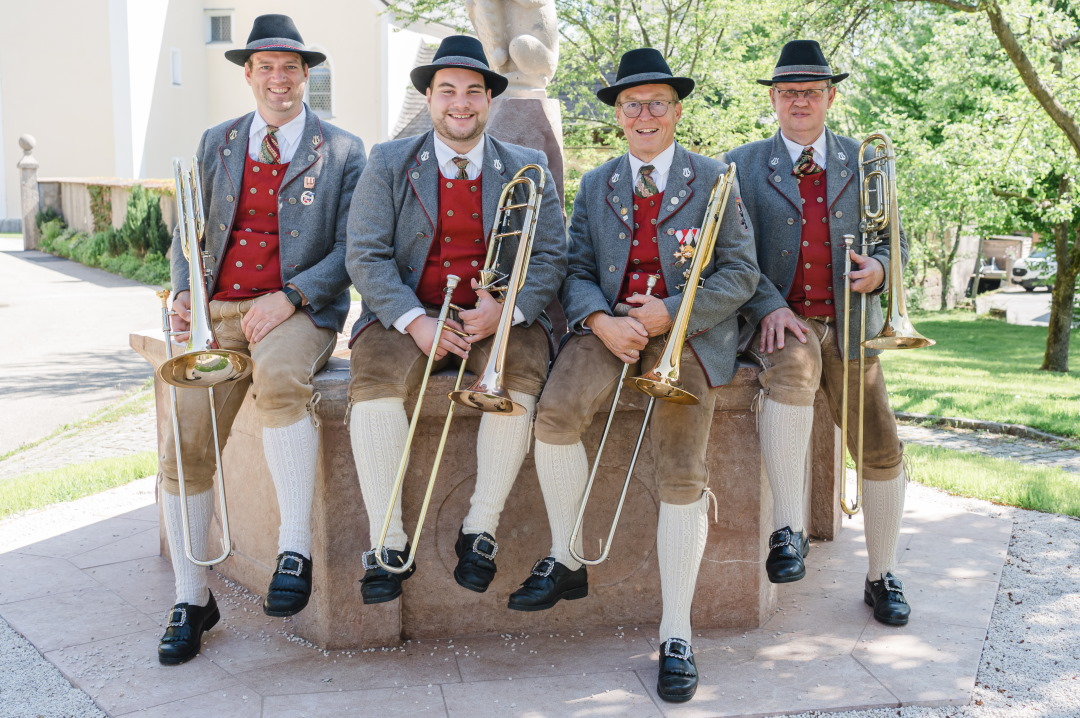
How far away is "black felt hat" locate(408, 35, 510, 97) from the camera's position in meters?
3.95

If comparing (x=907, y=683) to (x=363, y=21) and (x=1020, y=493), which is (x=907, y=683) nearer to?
(x=1020, y=493)

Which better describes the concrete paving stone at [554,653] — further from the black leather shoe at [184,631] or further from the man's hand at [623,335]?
the man's hand at [623,335]

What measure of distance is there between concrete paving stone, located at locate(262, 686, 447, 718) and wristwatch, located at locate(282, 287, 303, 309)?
1429mm

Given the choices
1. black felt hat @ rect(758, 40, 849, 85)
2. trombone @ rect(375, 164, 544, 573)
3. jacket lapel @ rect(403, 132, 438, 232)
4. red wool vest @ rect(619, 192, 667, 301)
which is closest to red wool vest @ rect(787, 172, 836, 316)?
black felt hat @ rect(758, 40, 849, 85)

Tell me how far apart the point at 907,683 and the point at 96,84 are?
28005mm

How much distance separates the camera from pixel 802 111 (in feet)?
14.2

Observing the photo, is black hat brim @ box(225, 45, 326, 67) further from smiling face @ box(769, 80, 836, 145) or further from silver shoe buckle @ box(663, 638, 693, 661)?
silver shoe buckle @ box(663, 638, 693, 661)

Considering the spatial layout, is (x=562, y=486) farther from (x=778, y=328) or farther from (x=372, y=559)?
(x=778, y=328)

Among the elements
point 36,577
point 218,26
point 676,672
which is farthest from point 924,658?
point 218,26

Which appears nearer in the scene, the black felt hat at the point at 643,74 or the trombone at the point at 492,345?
the trombone at the point at 492,345

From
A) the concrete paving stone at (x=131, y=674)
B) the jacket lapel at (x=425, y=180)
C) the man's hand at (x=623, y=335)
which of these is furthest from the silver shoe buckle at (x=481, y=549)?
the jacket lapel at (x=425, y=180)

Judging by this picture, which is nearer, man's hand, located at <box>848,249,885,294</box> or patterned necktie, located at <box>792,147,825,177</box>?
man's hand, located at <box>848,249,885,294</box>

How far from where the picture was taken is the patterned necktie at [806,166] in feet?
14.3

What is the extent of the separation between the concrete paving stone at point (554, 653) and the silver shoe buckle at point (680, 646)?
227 mm
